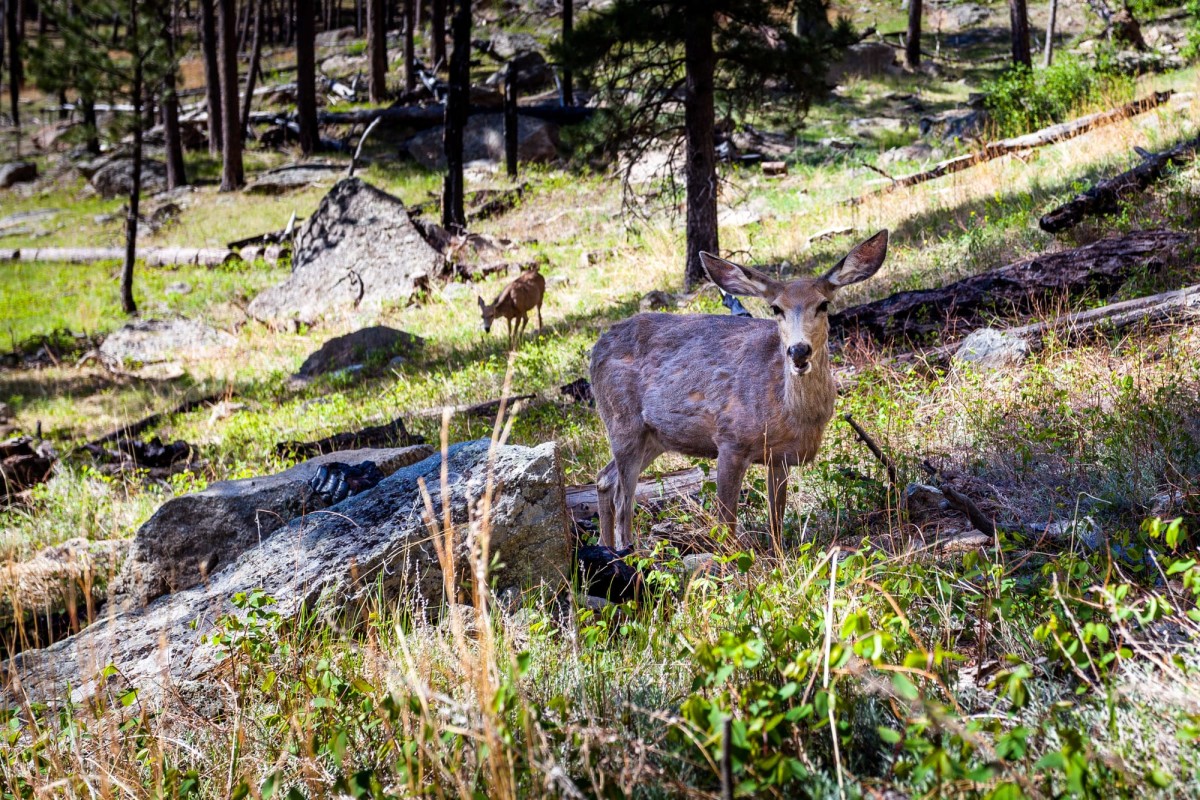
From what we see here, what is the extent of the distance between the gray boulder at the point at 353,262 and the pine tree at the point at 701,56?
704 cm

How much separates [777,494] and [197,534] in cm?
341

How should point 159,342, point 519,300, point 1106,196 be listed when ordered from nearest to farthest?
point 1106,196, point 519,300, point 159,342

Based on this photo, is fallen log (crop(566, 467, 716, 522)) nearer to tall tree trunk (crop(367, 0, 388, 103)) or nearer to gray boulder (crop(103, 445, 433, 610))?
gray boulder (crop(103, 445, 433, 610))

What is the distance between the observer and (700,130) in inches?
489

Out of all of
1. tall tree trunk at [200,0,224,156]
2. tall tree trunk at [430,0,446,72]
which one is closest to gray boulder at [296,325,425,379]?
tall tree trunk at [200,0,224,156]

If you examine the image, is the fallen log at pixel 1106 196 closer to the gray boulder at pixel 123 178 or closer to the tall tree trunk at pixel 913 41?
the tall tree trunk at pixel 913 41

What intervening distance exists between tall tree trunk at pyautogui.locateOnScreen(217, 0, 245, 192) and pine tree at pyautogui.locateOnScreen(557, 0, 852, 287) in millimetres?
20310

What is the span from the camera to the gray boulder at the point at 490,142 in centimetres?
2833

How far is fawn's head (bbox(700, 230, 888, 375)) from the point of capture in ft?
17.2

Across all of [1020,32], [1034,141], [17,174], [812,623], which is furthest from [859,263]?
[17,174]

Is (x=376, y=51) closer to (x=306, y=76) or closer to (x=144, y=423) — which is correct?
(x=306, y=76)

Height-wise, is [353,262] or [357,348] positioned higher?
[353,262]

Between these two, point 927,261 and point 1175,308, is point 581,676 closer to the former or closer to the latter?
point 1175,308

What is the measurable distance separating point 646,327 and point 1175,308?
3.96 metres
